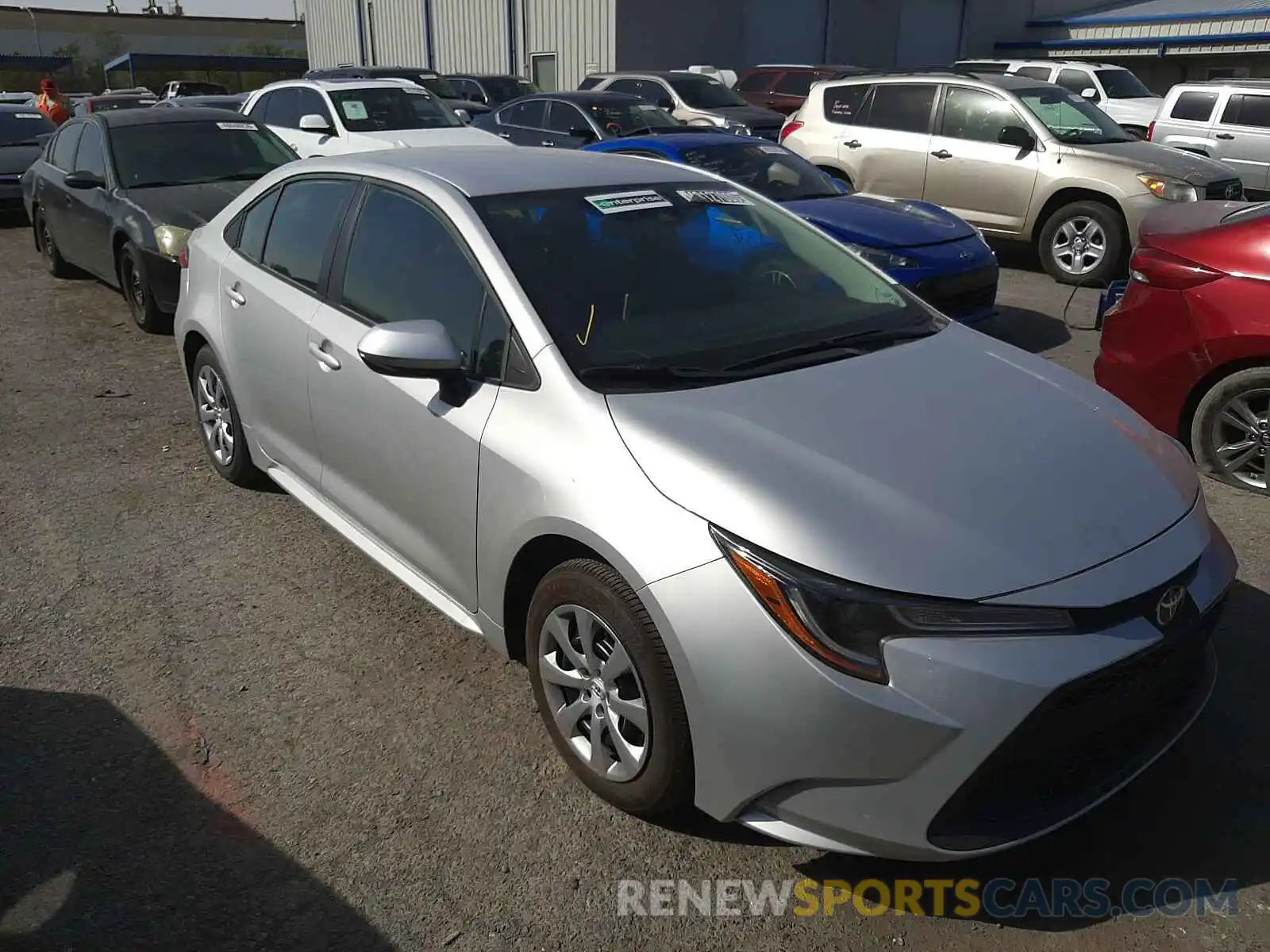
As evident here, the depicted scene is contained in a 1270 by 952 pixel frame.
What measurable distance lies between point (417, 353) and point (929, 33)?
1196 inches

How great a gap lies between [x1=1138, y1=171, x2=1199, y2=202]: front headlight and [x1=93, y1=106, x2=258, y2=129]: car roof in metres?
7.78

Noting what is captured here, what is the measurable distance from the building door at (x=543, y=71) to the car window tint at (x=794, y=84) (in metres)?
8.06

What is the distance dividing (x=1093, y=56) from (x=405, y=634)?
31520 mm

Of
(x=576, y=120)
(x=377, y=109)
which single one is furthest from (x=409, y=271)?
(x=576, y=120)

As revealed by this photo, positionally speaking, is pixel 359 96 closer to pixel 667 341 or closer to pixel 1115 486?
pixel 667 341

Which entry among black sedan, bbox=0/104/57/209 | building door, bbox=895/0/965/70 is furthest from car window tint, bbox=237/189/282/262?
building door, bbox=895/0/965/70

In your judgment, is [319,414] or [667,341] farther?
[319,414]

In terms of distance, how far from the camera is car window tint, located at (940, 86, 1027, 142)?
10.3 metres

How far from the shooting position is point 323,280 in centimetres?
400

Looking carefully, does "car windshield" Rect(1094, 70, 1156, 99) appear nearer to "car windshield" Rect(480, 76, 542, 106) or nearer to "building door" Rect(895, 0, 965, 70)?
"car windshield" Rect(480, 76, 542, 106)

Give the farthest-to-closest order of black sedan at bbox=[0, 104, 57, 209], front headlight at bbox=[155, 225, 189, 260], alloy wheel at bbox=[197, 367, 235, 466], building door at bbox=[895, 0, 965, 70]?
building door at bbox=[895, 0, 965, 70], black sedan at bbox=[0, 104, 57, 209], front headlight at bbox=[155, 225, 189, 260], alloy wheel at bbox=[197, 367, 235, 466]

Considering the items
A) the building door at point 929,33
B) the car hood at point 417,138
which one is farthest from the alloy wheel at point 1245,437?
the building door at point 929,33

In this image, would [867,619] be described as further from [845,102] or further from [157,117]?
[845,102]

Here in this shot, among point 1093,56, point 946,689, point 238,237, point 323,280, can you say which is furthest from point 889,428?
point 1093,56
